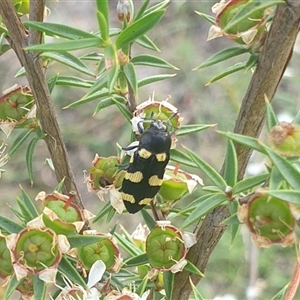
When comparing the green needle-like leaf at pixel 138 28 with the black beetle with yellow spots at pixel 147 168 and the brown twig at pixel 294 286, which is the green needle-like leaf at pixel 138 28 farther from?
the brown twig at pixel 294 286

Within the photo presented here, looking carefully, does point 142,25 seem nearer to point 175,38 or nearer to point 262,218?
point 262,218

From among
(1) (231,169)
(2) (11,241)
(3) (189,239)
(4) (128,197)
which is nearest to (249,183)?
(1) (231,169)

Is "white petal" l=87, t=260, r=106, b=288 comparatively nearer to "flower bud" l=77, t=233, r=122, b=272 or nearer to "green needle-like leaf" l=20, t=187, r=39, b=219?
"flower bud" l=77, t=233, r=122, b=272

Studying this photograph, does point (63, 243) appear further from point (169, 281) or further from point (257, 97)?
point (257, 97)

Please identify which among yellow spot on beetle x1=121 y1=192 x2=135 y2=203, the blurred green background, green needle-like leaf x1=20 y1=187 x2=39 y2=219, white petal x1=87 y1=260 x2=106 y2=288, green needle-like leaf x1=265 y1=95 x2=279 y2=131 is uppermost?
green needle-like leaf x1=265 y1=95 x2=279 y2=131

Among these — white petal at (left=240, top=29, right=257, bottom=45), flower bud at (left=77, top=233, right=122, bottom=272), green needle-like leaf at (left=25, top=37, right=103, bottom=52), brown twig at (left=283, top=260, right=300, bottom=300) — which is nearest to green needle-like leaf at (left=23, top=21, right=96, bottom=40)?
green needle-like leaf at (left=25, top=37, right=103, bottom=52)
